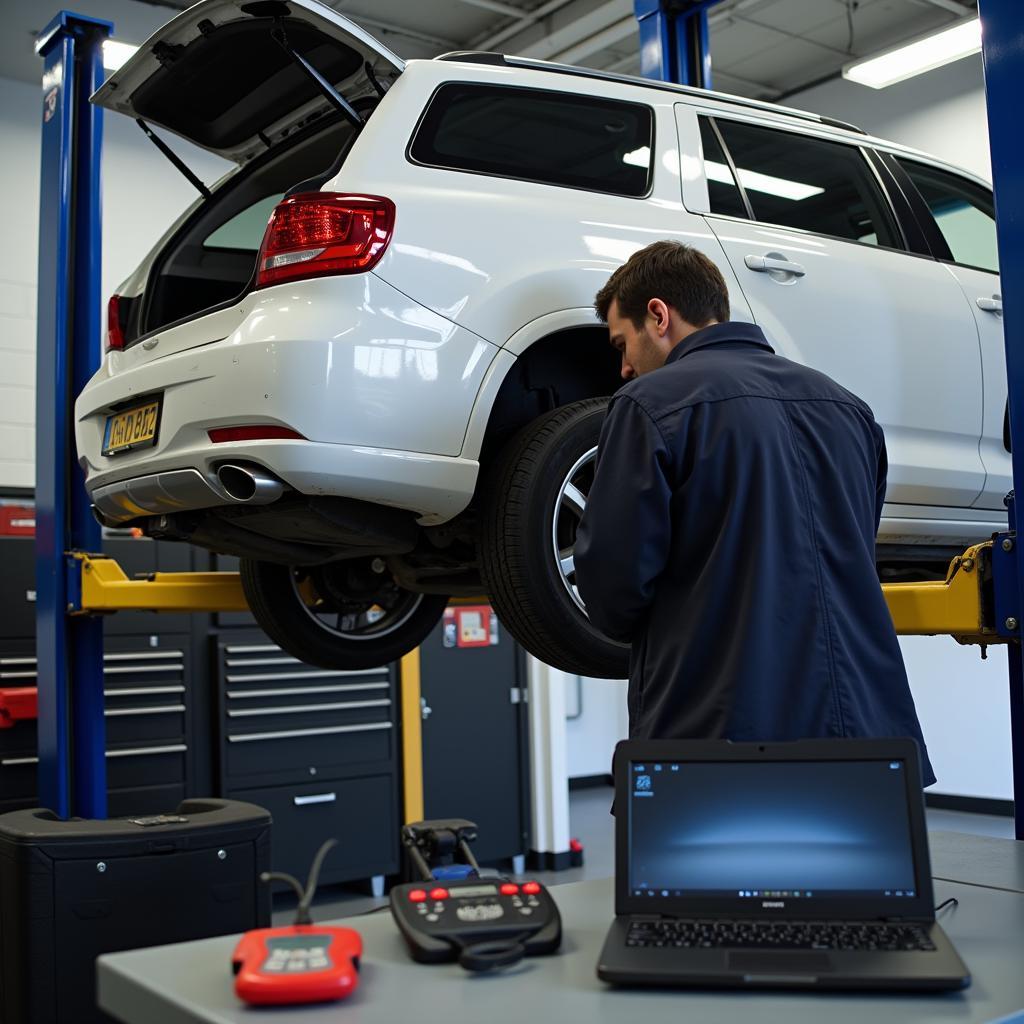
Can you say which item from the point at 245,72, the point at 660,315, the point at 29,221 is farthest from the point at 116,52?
the point at 660,315

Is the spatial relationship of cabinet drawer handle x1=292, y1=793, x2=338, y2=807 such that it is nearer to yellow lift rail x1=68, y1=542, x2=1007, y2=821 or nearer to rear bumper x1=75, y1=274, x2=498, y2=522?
yellow lift rail x1=68, y1=542, x2=1007, y2=821

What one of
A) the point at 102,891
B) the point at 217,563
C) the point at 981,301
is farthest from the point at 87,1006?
the point at 217,563

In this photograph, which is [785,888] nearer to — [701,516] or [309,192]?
[701,516]

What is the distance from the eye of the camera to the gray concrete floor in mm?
5992

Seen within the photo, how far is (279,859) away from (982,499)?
408cm

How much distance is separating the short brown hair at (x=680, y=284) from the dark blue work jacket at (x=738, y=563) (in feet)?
0.62

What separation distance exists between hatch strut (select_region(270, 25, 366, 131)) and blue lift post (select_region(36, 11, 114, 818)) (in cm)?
134

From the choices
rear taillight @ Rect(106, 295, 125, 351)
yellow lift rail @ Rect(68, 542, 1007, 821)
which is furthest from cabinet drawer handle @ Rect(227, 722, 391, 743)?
rear taillight @ Rect(106, 295, 125, 351)

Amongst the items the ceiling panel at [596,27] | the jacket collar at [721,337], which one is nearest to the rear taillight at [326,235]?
the jacket collar at [721,337]

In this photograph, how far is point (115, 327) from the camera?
294 cm

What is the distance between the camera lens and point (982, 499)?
3.06 meters

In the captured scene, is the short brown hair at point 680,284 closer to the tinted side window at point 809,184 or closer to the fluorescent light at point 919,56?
the tinted side window at point 809,184

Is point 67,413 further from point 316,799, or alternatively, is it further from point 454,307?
point 316,799

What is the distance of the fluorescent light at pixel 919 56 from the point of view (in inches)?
255
